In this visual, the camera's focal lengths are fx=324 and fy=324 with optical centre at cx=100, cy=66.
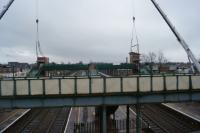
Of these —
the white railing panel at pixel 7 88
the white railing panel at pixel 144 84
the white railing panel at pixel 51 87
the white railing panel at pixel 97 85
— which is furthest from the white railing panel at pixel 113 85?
the white railing panel at pixel 7 88

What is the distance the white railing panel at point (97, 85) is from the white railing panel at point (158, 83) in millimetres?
4250

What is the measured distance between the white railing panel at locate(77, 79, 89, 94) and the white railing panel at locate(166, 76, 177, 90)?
257 inches

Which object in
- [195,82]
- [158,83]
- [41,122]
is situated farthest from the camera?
[41,122]

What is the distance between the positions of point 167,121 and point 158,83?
1577cm

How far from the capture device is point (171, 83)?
26203 millimetres

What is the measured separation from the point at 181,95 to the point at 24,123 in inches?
870

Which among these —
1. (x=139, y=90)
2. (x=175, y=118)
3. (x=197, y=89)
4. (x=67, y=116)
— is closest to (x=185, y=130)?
(x=175, y=118)

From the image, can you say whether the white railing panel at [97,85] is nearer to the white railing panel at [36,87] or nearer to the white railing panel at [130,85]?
the white railing panel at [130,85]

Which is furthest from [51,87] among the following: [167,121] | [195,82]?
[167,121]

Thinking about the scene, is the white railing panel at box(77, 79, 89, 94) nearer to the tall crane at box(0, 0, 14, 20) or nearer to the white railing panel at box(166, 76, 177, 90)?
the white railing panel at box(166, 76, 177, 90)

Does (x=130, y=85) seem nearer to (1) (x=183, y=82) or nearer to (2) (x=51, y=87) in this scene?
(1) (x=183, y=82)

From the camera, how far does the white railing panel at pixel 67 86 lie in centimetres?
2438

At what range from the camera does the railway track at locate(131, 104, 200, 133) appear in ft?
117

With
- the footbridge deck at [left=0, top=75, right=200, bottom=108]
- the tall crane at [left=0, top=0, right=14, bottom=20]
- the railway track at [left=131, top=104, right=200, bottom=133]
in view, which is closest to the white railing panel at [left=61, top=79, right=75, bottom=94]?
the footbridge deck at [left=0, top=75, right=200, bottom=108]
